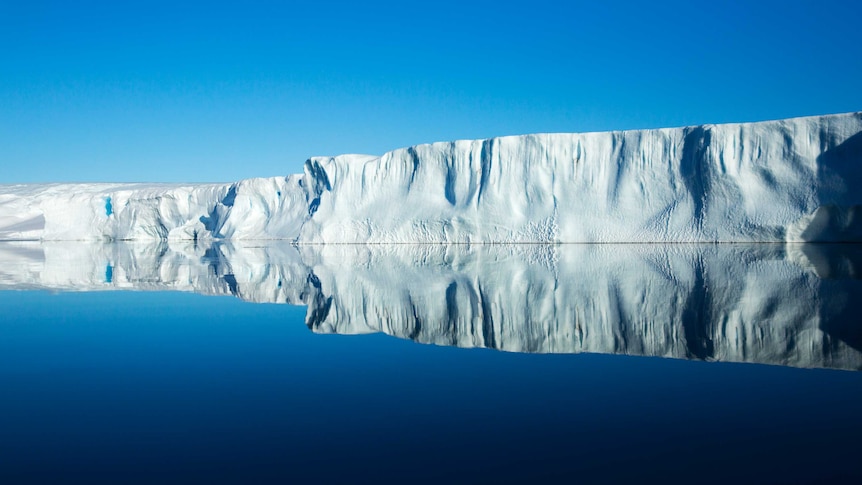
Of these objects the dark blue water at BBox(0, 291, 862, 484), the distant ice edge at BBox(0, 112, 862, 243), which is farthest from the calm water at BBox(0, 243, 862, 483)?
the distant ice edge at BBox(0, 112, 862, 243)

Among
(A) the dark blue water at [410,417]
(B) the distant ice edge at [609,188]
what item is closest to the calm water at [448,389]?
(A) the dark blue water at [410,417]

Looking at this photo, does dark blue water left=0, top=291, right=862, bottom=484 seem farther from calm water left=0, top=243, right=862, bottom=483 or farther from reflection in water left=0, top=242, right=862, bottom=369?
reflection in water left=0, top=242, right=862, bottom=369

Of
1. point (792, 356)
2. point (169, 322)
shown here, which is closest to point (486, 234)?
point (169, 322)

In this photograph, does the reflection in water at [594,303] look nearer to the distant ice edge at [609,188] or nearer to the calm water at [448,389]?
the calm water at [448,389]

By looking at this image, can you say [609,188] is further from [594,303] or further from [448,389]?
[448,389]

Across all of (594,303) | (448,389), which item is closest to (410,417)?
(448,389)
